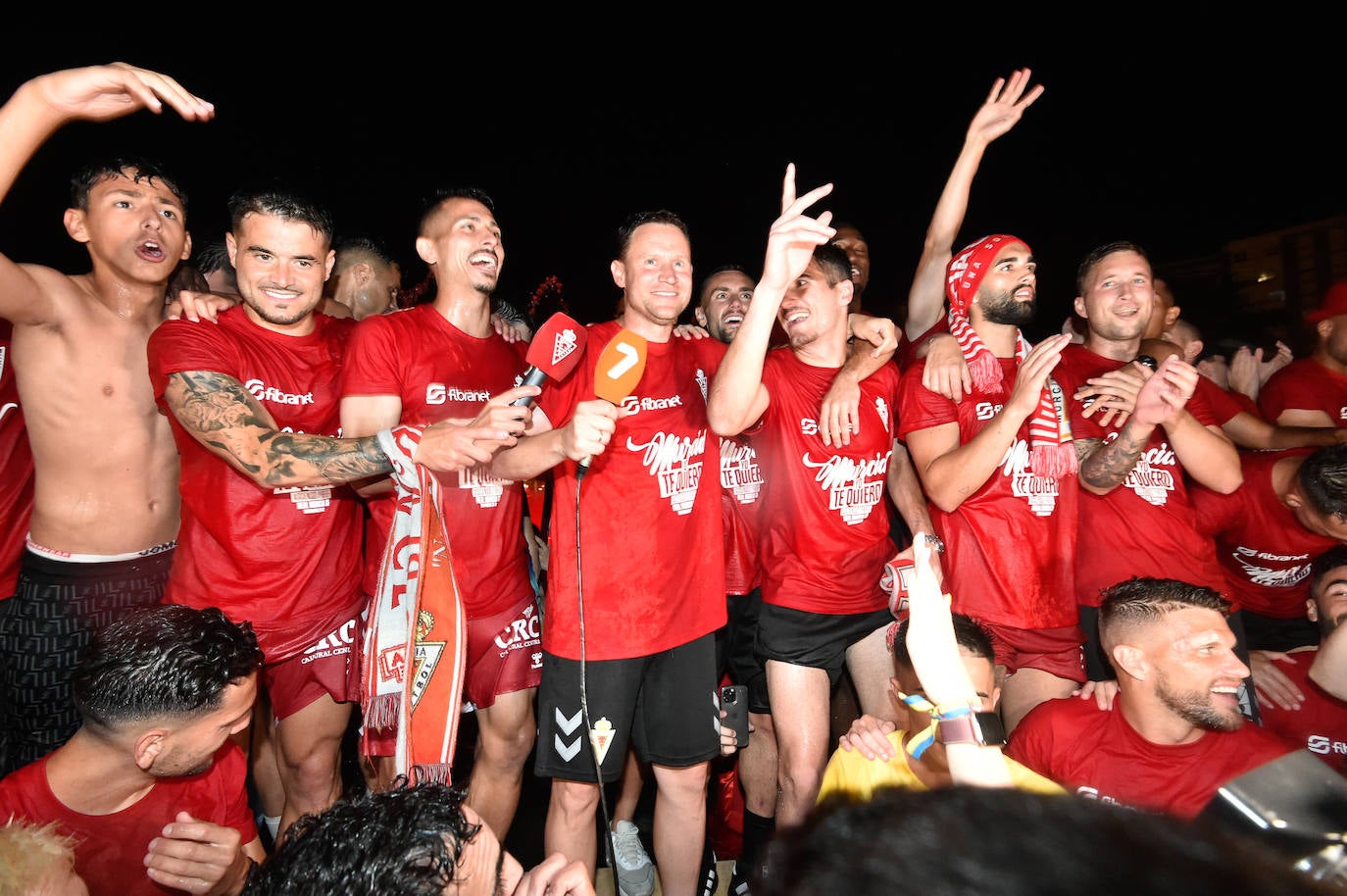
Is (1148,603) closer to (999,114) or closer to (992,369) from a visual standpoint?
(992,369)

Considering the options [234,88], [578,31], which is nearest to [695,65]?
[578,31]

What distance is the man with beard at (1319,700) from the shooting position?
2.97 m

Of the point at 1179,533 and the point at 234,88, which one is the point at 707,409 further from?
the point at 234,88

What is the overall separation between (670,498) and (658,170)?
7.49m

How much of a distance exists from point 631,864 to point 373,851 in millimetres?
2308

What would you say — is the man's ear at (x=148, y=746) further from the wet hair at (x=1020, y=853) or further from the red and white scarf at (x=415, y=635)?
the wet hair at (x=1020, y=853)

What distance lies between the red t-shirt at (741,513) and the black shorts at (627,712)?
610mm

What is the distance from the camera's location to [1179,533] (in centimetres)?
327

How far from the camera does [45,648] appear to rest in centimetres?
275

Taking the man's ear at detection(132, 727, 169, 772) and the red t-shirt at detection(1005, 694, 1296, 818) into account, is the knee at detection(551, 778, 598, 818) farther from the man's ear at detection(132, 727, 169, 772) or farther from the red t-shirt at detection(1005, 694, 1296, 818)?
the red t-shirt at detection(1005, 694, 1296, 818)

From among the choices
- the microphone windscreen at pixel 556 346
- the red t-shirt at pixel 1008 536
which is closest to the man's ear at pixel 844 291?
the red t-shirt at pixel 1008 536

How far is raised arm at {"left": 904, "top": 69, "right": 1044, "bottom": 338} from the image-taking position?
375 cm

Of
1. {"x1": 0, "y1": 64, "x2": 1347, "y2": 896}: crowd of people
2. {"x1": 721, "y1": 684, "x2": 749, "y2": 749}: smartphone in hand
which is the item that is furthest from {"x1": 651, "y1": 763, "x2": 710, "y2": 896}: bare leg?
{"x1": 721, "y1": 684, "x2": 749, "y2": 749}: smartphone in hand

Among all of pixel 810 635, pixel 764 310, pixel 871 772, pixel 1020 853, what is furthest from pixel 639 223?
pixel 1020 853
